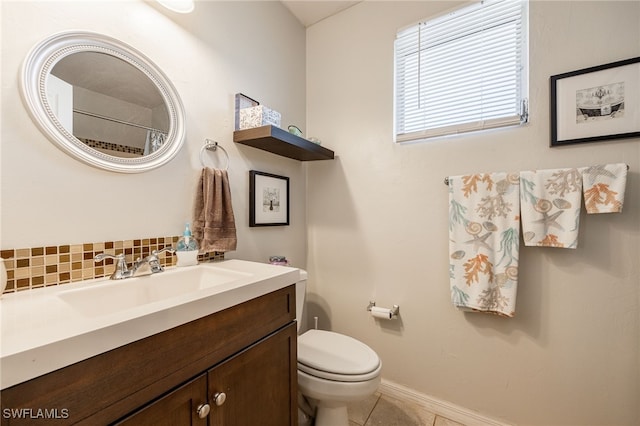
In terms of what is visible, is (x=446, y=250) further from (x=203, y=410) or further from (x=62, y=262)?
(x=62, y=262)

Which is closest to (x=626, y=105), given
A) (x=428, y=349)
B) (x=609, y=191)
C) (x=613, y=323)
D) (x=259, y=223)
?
(x=609, y=191)

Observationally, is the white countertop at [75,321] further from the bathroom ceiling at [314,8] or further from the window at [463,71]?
the bathroom ceiling at [314,8]

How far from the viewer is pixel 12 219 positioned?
0.75 meters

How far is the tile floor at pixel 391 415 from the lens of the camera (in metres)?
1.41

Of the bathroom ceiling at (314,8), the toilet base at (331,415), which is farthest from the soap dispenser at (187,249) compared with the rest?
the bathroom ceiling at (314,8)

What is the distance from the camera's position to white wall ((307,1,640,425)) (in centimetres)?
112

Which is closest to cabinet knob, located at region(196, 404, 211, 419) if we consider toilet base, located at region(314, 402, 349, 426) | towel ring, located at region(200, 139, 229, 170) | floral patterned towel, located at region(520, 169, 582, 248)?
toilet base, located at region(314, 402, 349, 426)

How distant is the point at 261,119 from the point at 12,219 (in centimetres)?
97

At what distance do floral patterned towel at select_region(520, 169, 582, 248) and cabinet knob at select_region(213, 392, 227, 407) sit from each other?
139cm

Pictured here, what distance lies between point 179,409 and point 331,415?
0.86 metres

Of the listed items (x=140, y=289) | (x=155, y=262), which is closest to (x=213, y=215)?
(x=155, y=262)

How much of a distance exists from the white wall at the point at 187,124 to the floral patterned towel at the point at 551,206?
1.32 meters

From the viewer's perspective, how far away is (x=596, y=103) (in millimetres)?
1134

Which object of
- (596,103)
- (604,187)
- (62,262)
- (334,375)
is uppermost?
(596,103)
